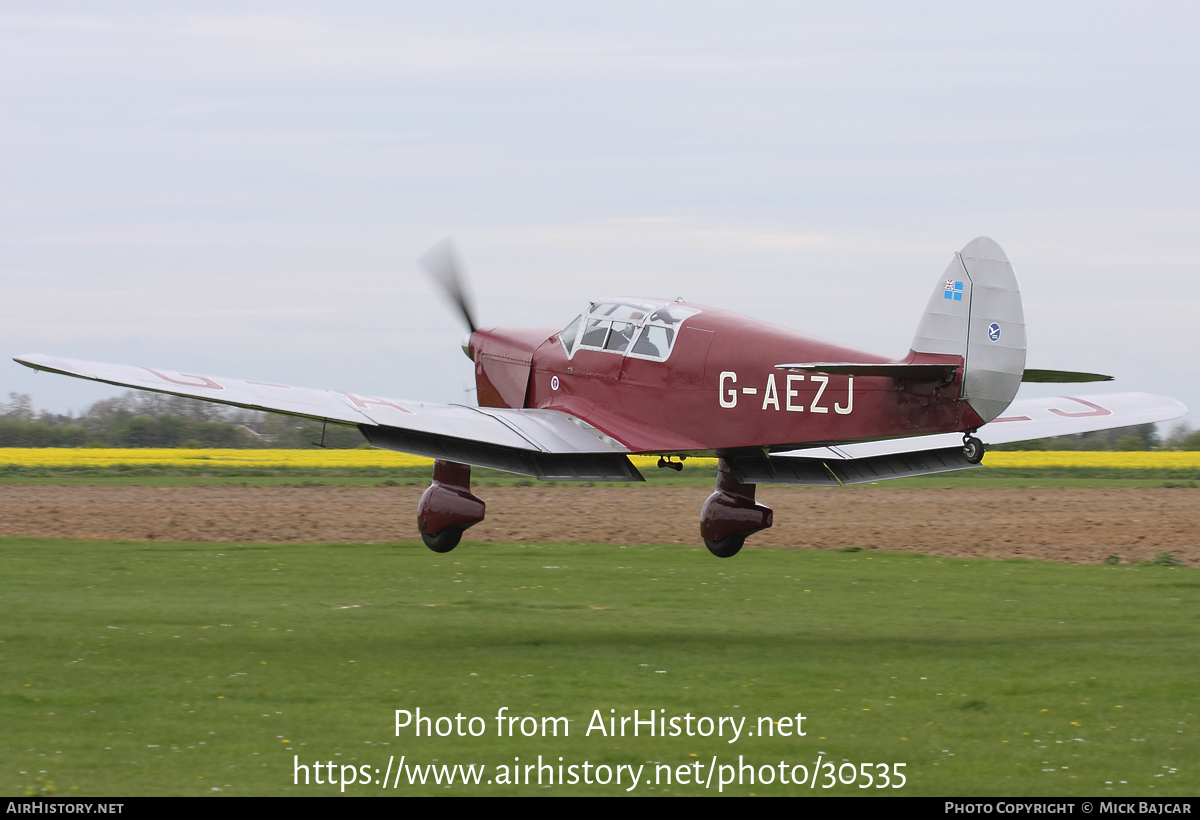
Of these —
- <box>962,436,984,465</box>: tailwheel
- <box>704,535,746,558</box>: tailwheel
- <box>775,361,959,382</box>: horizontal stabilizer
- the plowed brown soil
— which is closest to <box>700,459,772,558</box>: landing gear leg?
<box>704,535,746,558</box>: tailwheel

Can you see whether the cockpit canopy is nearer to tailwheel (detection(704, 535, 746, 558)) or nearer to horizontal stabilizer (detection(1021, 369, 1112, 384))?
tailwheel (detection(704, 535, 746, 558))

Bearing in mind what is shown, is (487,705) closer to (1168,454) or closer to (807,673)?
(807,673)

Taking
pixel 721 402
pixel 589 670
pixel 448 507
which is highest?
pixel 721 402

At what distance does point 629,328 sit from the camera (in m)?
16.8

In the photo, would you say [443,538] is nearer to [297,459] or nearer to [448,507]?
[448,507]

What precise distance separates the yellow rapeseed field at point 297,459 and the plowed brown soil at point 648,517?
9.10 m

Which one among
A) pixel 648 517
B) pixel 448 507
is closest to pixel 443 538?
pixel 448 507

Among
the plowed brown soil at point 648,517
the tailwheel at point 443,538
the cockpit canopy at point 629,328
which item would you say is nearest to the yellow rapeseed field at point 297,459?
the plowed brown soil at point 648,517

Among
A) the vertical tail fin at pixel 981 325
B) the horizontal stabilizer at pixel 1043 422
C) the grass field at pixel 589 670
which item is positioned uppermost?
the vertical tail fin at pixel 981 325

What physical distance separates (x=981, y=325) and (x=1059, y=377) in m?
1.00

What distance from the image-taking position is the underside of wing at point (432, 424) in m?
14.9

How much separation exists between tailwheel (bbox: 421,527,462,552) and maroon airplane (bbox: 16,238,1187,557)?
1.0 inches

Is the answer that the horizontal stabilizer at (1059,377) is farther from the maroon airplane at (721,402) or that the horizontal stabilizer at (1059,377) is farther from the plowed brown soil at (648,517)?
the plowed brown soil at (648,517)
